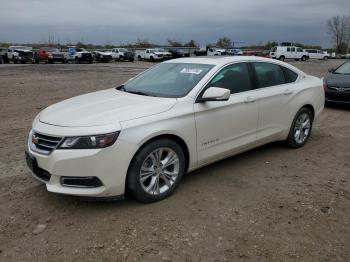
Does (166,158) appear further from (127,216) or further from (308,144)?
(308,144)

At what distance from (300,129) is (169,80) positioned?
8.27 feet

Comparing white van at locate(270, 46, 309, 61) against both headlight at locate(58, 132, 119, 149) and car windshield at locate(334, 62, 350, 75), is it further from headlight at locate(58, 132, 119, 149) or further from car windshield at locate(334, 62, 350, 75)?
headlight at locate(58, 132, 119, 149)

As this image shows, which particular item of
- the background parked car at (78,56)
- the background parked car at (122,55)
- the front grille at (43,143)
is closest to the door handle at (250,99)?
the front grille at (43,143)

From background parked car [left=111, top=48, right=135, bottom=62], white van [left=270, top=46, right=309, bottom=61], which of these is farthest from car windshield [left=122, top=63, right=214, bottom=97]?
white van [left=270, top=46, right=309, bottom=61]

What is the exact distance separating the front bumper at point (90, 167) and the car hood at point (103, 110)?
1.00ft

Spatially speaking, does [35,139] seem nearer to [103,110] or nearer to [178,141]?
[103,110]

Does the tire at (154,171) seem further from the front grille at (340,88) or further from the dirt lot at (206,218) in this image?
the front grille at (340,88)

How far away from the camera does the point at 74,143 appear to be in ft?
11.8

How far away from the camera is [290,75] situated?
593cm

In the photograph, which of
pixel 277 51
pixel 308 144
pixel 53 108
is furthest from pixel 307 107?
pixel 277 51

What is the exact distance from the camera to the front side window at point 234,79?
4.73m

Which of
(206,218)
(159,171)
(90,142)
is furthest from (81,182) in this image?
(206,218)

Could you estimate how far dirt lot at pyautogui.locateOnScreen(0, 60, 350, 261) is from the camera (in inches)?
127

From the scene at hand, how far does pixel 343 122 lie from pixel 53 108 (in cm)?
649
